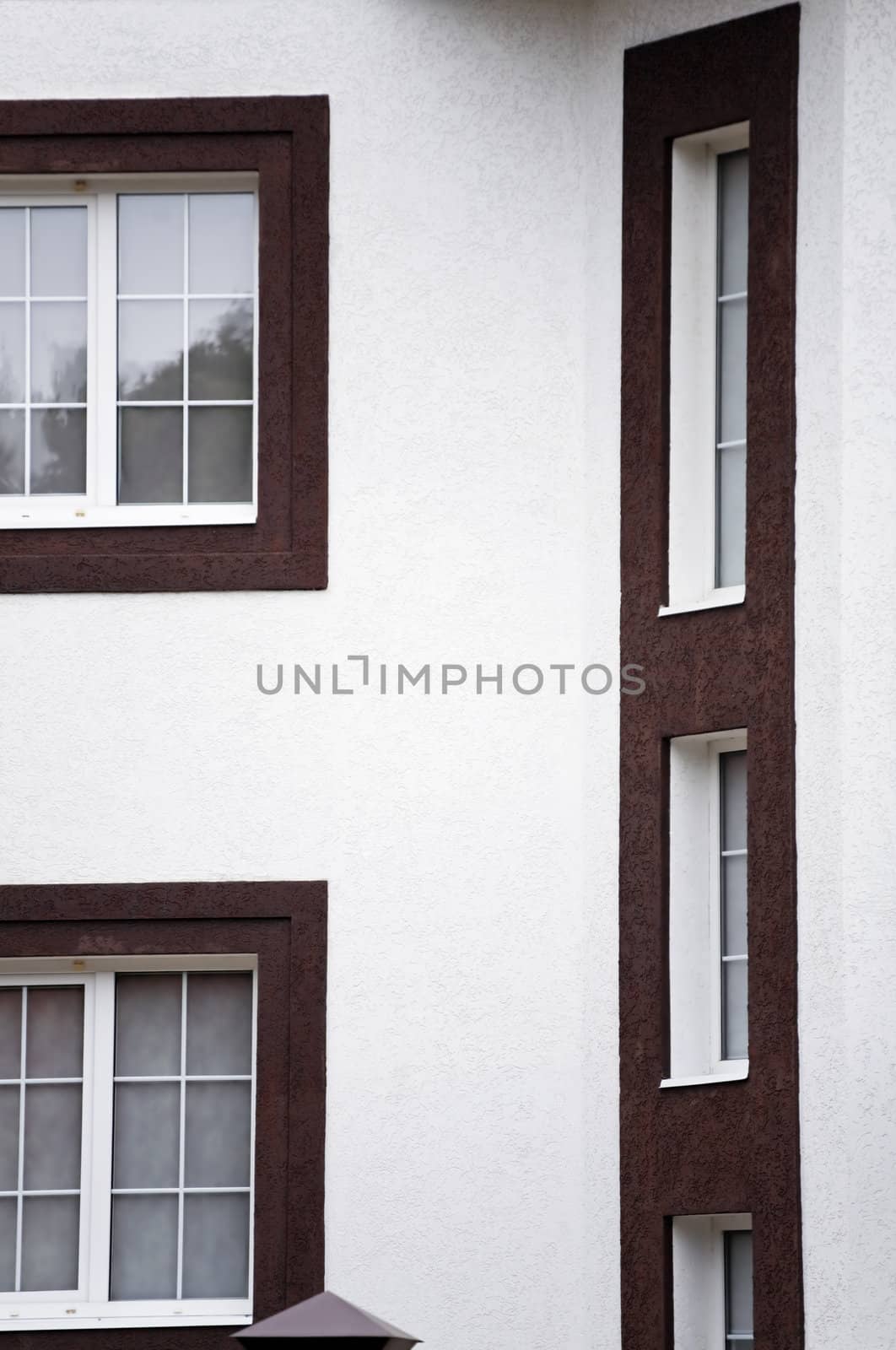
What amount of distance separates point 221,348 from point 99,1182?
4.31m

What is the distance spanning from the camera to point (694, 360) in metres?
11.6

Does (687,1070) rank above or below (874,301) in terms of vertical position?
below

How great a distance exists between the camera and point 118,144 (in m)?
12.2

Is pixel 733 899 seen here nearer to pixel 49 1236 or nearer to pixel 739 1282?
pixel 739 1282

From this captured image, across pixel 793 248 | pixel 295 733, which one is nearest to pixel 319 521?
pixel 295 733

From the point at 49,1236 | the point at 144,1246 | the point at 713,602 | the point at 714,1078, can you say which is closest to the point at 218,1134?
the point at 144,1246

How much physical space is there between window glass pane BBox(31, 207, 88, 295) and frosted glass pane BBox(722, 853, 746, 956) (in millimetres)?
4561

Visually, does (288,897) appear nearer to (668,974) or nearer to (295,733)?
(295,733)

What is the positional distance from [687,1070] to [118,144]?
18.3 ft

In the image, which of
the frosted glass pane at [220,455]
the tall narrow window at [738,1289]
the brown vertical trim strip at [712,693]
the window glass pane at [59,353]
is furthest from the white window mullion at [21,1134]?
the tall narrow window at [738,1289]

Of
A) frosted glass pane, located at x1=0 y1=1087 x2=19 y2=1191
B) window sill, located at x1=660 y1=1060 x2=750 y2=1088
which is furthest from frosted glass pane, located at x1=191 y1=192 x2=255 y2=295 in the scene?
window sill, located at x1=660 y1=1060 x2=750 y2=1088

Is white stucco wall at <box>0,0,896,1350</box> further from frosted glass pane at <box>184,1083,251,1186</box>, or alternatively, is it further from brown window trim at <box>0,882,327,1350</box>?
frosted glass pane at <box>184,1083,251,1186</box>

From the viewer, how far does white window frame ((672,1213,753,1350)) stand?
35.9 feet

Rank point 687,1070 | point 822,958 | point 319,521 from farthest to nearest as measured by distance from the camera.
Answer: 1. point 319,521
2. point 687,1070
3. point 822,958
